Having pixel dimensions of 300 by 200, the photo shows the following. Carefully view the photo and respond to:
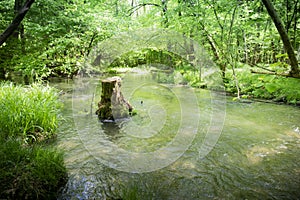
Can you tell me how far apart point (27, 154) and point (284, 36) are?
3032 millimetres

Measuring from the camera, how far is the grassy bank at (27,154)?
2.50m

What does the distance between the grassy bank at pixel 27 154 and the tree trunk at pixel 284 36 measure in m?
2.72

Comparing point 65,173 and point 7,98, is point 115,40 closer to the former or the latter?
point 7,98

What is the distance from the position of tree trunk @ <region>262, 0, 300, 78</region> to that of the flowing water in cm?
191

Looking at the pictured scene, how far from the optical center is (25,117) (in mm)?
4086


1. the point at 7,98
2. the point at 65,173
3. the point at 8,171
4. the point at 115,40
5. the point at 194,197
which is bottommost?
the point at 194,197

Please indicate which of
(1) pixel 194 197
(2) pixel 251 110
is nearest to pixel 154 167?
(1) pixel 194 197

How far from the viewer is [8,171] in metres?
2.56

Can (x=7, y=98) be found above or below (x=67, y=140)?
above

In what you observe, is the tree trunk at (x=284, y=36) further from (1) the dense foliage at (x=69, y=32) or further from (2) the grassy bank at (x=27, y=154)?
(1) the dense foliage at (x=69, y=32)

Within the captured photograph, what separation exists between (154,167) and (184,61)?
35.1 ft

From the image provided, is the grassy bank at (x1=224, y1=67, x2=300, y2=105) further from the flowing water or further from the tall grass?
the tall grass

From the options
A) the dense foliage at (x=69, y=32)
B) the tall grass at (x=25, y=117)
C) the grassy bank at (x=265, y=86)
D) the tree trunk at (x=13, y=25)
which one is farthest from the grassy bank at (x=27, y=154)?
the dense foliage at (x=69, y=32)

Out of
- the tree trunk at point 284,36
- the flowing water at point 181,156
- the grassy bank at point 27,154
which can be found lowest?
the flowing water at point 181,156
